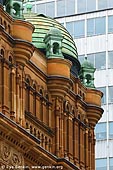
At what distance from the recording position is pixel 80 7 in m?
119

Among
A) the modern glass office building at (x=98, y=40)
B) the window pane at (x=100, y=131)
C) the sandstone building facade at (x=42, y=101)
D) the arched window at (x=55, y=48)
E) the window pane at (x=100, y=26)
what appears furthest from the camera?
the window pane at (x=100, y=26)

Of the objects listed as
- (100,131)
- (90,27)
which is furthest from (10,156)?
(90,27)

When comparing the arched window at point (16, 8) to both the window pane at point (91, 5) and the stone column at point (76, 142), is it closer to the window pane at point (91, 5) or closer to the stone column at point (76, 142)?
the stone column at point (76, 142)

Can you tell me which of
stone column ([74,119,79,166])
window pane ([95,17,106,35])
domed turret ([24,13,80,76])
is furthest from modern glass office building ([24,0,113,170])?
stone column ([74,119,79,166])

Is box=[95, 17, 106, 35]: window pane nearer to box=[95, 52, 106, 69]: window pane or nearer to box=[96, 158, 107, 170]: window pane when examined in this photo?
box=[95, 52, 106, 69]: window pane

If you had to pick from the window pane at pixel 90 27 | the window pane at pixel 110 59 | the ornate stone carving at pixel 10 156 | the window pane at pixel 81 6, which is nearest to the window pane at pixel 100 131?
the window pane at pixel 110 59

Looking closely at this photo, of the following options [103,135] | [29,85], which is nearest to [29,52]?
[29,85]

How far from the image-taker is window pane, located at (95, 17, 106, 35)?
384ft

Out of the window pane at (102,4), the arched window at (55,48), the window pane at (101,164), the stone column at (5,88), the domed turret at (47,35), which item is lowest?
the stone column at (5,88)

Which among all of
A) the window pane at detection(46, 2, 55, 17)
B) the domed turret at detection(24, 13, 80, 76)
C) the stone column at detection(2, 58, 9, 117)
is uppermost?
the window pane at detection(46, 2, 55, 17)

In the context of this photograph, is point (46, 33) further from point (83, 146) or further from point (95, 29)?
point (95, 29)

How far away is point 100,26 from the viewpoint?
117250mm

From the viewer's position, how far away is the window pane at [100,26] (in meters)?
117

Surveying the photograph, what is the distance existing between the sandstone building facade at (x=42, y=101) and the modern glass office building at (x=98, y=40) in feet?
105
